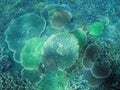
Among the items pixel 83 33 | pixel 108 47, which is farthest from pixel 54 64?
pixel 108 47

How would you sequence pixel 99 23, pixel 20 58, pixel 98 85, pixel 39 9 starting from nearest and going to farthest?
pixel 98 85 < pixel 20 58 < pixel 99 23 < pixel 39 9

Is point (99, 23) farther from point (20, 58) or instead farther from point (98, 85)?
point (20, 58)

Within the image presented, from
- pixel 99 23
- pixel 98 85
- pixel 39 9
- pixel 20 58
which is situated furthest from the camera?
pixel 39 9

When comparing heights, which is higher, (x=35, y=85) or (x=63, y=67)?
(x=63, y=67)

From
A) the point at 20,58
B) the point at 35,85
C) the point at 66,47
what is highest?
the point at 66,47

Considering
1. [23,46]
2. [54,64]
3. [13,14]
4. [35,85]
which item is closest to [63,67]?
[54,64]

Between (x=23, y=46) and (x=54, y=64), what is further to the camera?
(x=23, y=46)

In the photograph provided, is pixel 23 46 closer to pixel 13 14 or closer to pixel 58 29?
pixel 58 29
